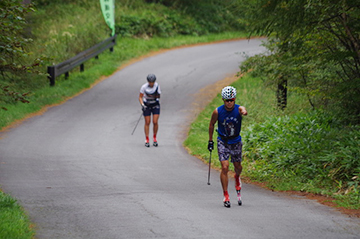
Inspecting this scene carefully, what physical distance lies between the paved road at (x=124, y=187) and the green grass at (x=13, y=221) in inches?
→ 9.3

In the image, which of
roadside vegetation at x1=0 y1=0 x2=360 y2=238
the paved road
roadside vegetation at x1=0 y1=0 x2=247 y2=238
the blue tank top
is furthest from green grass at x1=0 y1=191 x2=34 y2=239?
roadside vegetation at x1=0 y1=0 x2=247 y2=238

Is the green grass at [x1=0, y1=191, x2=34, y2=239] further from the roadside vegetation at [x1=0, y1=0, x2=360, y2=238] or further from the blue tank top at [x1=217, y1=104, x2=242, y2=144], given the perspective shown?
the blue tank top at [x1=217, y1=104, x2=242, y2=144]

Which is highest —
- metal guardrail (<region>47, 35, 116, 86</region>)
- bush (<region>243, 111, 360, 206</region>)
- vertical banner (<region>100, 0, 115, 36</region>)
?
vertical banner (<region>100, 0, 115, 36</region>)

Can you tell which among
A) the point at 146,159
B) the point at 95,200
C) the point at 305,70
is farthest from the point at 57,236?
the point at 305,70

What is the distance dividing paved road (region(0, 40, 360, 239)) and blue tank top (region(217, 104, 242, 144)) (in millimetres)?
1161

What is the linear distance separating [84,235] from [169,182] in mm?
4060

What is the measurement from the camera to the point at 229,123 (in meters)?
8.83

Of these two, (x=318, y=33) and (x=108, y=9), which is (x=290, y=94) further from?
(x=108, y=9)

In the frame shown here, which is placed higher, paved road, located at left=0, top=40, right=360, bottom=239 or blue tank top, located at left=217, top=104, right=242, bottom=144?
blue tank top, located at left=217, top=104, right=242, bottom=144

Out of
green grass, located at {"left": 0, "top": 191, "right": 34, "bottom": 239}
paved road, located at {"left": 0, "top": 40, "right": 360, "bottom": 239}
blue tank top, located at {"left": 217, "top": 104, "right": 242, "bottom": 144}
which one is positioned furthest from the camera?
blue tank top, located at {"left": 217, "top": 104, "right": 242, "bottom": 144}

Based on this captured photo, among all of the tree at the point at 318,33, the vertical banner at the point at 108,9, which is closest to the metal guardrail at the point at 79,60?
the vertical banner at the point at 108,9

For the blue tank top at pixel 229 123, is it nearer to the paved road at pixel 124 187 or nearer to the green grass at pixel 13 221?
the paved road at pixel 124 187

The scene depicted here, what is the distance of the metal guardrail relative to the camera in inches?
873

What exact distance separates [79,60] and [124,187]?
1594 centimetres
